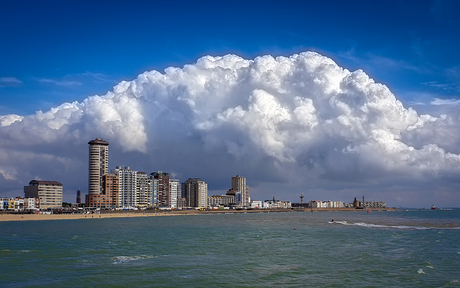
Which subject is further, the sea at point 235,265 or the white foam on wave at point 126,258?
the white foam on wave at point 126,258

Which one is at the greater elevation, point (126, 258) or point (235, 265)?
point (235, 265)

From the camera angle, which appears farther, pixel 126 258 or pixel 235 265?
pixel 126 258

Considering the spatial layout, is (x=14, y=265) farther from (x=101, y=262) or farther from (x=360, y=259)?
(x=360, y=259)

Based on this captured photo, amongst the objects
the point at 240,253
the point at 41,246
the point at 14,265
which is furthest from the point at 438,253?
the point at 41,246

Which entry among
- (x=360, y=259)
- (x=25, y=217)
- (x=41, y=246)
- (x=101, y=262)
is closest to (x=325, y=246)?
(x=360, y=259)

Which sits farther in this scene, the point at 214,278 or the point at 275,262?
the point at 275,262

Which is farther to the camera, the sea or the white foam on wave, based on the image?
the white foam on wave

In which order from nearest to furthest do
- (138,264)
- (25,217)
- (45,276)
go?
(45,276) < (138,264) < (25,217)

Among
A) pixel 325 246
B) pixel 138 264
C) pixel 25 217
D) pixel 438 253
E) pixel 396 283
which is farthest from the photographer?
pixel 25 217

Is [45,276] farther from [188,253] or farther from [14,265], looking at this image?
[188,253]
